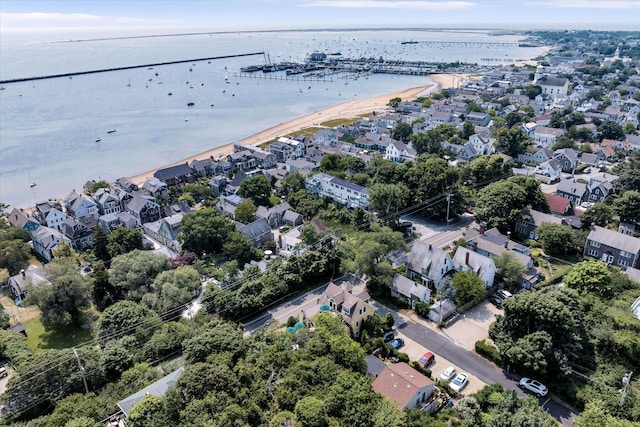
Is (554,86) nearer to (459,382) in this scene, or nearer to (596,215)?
(596,215)

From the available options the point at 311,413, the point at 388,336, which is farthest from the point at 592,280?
the point at 311,413

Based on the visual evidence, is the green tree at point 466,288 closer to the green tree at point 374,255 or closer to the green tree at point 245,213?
the green tree at point 374,255

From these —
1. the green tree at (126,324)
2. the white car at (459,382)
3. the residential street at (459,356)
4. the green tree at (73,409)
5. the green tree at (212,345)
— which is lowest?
the residential street at (459,356)

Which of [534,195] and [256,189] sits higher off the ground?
[534,195]

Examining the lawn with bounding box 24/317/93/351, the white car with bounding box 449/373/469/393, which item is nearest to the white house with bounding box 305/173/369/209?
the white car with bounding box 449/373/469/393

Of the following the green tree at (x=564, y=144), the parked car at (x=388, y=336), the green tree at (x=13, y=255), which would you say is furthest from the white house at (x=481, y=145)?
the green tree at (x=13, y=255)

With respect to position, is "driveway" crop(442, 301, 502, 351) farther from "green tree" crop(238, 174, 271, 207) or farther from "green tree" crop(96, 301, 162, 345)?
"green tree" crop(238, 174, 271, 207)
